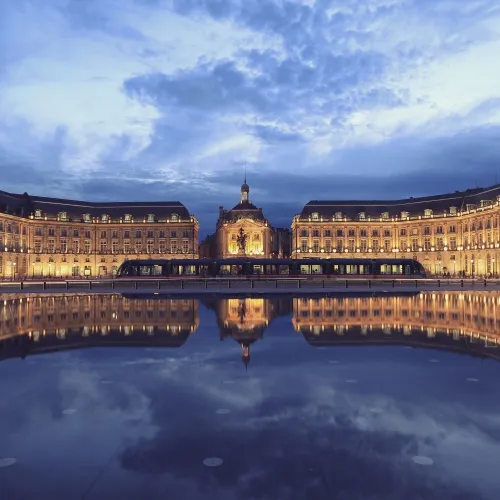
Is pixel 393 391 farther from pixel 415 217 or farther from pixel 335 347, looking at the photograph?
pixel 415 217

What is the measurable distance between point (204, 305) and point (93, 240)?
104451 millimetres

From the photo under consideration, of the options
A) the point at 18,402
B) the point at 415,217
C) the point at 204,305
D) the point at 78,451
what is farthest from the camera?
the point at 415,217

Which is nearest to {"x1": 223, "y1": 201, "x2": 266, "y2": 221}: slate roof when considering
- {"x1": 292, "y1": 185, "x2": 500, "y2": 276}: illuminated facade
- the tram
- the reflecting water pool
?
{"x1": 292, "y1": 185, "x2": 500, "y2": 276}: illuminated facade

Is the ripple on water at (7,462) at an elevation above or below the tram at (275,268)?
below

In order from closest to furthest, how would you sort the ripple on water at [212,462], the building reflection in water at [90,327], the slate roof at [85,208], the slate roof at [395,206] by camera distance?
the ripple on water at [212,462]
the building reflection in water at [90,327]
the slate roof at [85,208]
the slate roof at [395,206]

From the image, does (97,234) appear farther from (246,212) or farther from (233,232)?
(246,212)

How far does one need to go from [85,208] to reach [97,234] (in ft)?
24.6

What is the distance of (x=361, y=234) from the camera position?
132 meters

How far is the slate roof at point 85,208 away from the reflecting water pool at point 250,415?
110 metres

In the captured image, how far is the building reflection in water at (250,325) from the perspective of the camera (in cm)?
1711

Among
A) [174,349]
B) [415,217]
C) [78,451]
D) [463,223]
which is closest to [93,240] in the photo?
[415,217]

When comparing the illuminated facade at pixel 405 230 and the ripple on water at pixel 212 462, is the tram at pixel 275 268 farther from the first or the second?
the ripple on water at pixel 212 462

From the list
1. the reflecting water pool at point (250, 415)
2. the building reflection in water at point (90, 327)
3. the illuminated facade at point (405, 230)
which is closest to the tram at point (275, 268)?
the illuminated facade at point (405, 230)

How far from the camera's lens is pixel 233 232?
438 feet
